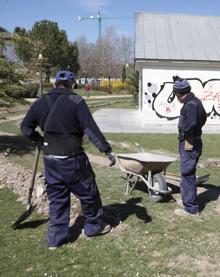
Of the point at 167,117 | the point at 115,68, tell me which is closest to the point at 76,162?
the point at 167,117

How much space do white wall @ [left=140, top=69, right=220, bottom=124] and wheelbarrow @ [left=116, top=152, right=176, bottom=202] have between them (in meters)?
14.6

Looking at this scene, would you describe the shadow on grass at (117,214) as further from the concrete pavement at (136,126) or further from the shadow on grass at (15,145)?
the concrete pavement at (136,126)

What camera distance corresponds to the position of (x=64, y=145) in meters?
5.30

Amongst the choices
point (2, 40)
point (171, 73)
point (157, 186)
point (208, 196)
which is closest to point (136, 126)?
point (171, 73)

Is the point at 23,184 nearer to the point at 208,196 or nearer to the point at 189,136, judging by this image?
the point at 208,196

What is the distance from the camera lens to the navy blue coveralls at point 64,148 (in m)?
5.23

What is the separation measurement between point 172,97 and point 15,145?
32.1 feet

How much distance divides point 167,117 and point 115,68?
2421 inches

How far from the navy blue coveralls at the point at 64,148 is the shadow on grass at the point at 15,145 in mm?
7447

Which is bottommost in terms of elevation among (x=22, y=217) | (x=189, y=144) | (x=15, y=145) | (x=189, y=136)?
(x=15, y=145)

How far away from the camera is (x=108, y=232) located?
5934 millimetres

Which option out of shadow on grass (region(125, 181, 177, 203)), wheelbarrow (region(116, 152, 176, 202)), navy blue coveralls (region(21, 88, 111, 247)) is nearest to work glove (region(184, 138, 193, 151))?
wheelbarrow (region(116, 152, 176, 202))

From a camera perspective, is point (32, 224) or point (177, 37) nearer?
point (32, 224)

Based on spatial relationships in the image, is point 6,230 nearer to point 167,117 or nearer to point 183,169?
point 183,169
